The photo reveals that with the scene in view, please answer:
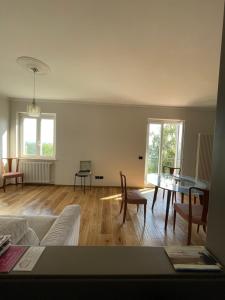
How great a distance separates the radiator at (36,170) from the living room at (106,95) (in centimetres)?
12

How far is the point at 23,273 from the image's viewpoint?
60 centimetres

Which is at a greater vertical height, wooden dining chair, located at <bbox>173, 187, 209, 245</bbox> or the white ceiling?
the white ceiling

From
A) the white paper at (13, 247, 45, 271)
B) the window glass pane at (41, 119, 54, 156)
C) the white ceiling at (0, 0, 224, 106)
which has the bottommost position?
Answer: the white paper at (13, 247, 45, 271)

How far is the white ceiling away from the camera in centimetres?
187

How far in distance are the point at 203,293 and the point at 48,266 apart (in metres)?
0.53

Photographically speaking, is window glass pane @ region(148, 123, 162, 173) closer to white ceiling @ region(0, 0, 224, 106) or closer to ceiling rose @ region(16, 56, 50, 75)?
white ceiling @ region(0, 0, 224, 106)

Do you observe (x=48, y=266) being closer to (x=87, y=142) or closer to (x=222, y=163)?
(x=222, y=163)

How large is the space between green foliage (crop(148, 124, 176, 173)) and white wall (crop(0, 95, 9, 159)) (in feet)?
13.6

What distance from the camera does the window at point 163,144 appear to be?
569 cm

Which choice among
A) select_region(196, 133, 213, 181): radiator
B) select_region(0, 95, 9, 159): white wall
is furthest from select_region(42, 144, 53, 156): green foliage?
select_region(196, 133, 213, 181): radiator

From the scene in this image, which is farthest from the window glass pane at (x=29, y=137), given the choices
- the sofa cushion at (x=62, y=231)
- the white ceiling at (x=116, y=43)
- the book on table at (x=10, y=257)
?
the book on table at (x=10, y=257)

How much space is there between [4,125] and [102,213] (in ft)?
12.1

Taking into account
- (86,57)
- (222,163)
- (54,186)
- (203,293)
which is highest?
(86,57)

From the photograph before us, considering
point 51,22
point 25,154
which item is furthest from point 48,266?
point 25,154
